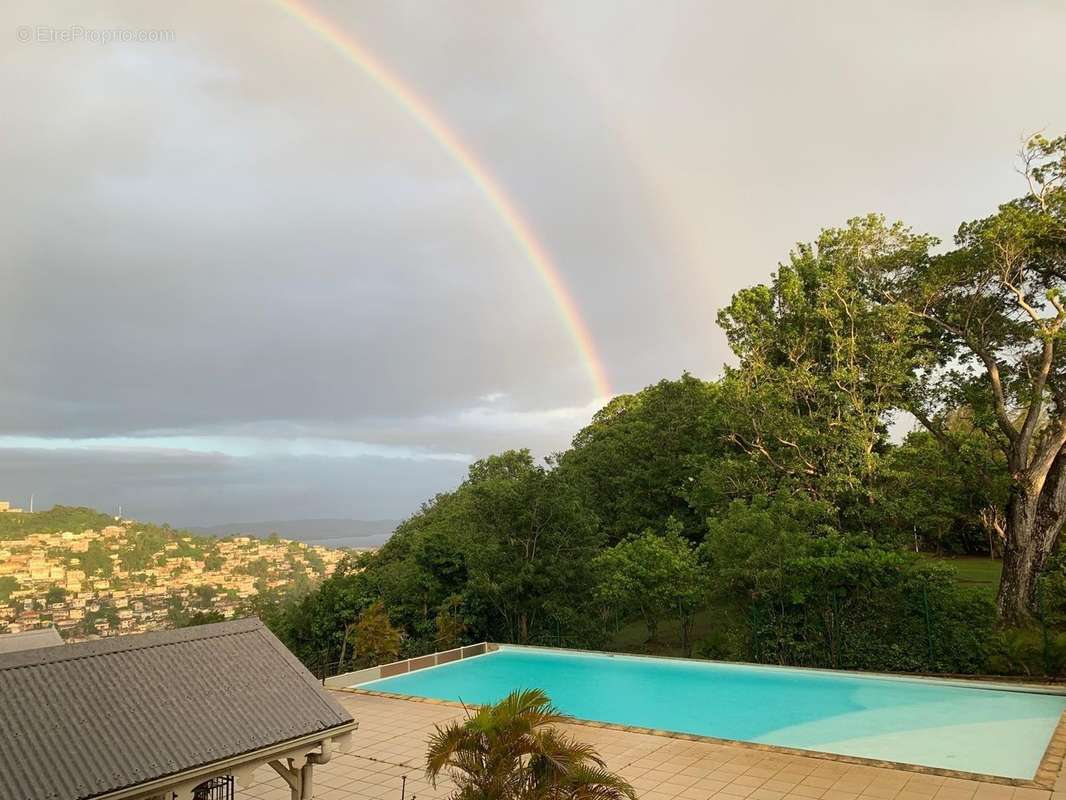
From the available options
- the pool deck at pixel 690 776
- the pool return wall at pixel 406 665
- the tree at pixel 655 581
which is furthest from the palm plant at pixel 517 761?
the tree at pixel 655 581

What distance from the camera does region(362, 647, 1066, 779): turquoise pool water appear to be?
1070 cm

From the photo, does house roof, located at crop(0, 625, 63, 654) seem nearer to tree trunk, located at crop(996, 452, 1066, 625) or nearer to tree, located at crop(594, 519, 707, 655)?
tree, located at crop(594, 519, 707, 655)

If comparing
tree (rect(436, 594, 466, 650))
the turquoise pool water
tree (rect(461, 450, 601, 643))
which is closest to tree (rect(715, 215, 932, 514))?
tree (rect(461, 450, 601, 643))

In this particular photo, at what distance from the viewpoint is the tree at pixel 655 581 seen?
58.1 feet

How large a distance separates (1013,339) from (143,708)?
20.2 m

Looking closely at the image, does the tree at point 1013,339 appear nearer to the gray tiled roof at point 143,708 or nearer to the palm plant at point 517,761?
the palm plant at point 517,761

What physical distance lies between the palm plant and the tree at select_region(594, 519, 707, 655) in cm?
1193

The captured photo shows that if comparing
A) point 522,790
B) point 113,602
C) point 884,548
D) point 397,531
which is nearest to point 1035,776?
point 522,790

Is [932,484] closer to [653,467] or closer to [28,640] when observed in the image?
[653,467]

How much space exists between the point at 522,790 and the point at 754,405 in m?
16.0

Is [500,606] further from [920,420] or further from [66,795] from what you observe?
[66,795]

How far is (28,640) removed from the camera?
34.8 ft

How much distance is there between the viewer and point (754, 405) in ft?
66.5

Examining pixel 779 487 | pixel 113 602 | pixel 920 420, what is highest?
pixel 920 420
